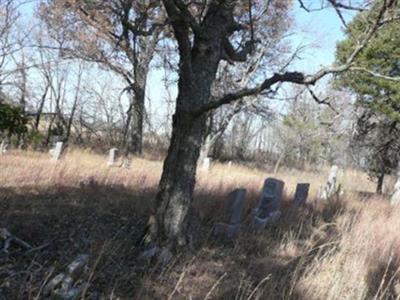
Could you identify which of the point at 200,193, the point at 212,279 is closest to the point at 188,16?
the point at 212,279

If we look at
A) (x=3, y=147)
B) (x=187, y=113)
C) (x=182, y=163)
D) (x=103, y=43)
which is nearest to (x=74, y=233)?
(x=182, y=163)

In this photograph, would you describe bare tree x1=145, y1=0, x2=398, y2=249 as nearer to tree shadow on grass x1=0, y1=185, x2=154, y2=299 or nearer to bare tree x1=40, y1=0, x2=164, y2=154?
tree shadow on grass x1=0, y1=185, x2=154, y2=299


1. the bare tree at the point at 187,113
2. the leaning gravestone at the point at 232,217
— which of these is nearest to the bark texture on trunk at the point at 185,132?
the bare tree at the point at 187,113

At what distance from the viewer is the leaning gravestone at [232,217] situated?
20.6 ft

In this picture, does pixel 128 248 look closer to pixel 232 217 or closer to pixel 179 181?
pixel 179 181

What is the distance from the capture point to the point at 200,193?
26.2ft

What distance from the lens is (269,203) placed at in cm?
752

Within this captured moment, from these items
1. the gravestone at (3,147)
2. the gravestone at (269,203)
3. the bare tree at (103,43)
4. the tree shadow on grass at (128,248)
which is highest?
the bare tree at (103,43)

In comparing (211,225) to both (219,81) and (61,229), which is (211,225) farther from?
(219,81)

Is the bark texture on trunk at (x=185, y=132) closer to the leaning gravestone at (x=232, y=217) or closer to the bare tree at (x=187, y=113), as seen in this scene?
the bare tree at (x=187, y=113)

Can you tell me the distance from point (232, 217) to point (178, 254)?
5.16 ft

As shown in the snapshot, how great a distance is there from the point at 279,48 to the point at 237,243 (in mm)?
22133

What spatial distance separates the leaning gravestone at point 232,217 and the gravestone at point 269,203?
482mm

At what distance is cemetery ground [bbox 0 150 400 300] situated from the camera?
13.6 feet
